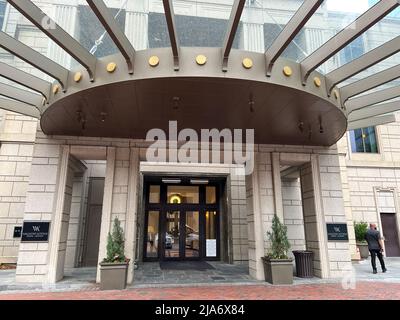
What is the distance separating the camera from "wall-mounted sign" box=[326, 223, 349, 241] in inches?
351

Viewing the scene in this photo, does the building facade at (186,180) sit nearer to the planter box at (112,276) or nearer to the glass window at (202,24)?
the glass window at (202,24)

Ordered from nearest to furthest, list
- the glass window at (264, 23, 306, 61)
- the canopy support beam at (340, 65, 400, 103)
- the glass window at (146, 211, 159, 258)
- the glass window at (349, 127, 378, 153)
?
the glass window at (264, 23, 306, 61) → the canopy support beam at (340, 65, 400, 103) → the glass window at (146, 211, 159, 258) → the glass window at (349, 127, 378, 153)

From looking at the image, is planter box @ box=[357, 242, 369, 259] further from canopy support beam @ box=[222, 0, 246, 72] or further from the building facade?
canopy support beam @ box=[222, 0, 246, 72]

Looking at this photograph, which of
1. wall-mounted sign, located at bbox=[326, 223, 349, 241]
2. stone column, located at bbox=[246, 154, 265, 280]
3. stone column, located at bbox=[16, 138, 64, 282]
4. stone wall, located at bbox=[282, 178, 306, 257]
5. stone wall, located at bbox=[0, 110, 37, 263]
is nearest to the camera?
stone column, located at bbox=[16, 138, 64, 282]

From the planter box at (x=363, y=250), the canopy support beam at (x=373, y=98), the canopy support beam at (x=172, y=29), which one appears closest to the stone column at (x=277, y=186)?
the canopy support beam at (x=373, y=98)

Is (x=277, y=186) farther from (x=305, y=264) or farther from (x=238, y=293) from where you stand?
(x=238, y=293)

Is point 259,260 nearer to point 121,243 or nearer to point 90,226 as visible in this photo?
point 121,243

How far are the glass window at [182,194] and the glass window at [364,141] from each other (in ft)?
28.4

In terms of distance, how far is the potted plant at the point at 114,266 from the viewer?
7246 millimetres

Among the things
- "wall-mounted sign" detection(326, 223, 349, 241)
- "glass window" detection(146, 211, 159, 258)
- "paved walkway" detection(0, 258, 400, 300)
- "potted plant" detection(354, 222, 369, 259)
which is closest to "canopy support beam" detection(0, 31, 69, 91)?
"paved walkway" detection(0, 258, 400, 300)

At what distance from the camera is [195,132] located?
8516 mm
